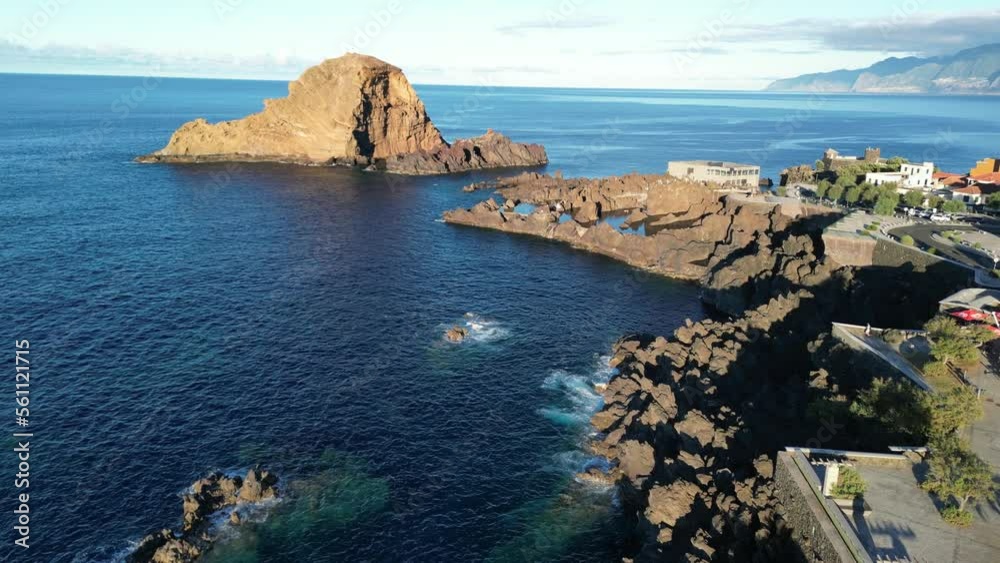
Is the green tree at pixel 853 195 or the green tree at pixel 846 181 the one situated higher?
the green tree at pixel 846 181

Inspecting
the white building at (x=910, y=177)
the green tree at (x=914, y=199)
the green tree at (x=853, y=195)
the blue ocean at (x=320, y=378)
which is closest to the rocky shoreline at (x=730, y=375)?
the blue ocean at (x=320, y=378)

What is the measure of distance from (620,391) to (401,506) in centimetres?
2494

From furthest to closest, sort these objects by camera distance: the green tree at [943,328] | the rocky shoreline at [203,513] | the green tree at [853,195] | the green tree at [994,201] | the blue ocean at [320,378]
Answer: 1. the green tree at [853,195]
2. the green tree at [994,201]
3. the blue ocean at [320,378]
4. the green tree at [943,328]
5. the rocky shoreline at [203,513]

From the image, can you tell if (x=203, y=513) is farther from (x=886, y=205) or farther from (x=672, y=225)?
(x=672, y=225)

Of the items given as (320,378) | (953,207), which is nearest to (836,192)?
(953,207)

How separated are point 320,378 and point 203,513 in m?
20.8

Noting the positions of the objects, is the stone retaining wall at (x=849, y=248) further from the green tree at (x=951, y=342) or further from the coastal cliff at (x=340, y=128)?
the coastal cliff at (x=340, y=128)

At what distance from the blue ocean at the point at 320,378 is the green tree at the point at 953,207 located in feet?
117

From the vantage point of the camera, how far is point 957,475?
105ft

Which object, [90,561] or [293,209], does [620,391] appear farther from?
[293,209]

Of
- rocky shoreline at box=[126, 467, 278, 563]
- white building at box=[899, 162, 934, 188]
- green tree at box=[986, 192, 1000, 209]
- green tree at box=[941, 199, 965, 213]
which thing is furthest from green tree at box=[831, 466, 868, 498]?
white building at box=[899, 162, 934, 188]

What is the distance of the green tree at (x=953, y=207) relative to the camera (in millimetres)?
86438

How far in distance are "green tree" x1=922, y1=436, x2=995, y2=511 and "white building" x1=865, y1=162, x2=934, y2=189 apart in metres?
85.0

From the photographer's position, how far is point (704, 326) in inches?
2766
